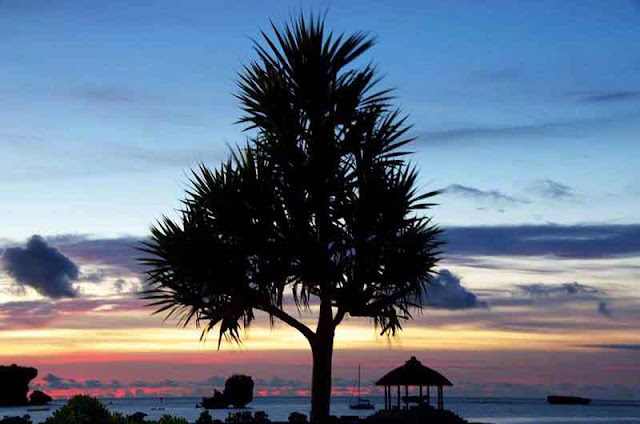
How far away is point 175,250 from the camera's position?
30688 mm

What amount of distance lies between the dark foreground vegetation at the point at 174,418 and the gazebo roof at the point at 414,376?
1.14m

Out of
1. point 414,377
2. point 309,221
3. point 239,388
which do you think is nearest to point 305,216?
point 309,221

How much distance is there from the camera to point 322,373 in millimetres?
30109

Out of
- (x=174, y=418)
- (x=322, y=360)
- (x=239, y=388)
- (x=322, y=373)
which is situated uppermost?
(x=239, y=388)

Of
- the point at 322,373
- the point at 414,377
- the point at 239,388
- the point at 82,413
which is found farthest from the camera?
the point at 239,388

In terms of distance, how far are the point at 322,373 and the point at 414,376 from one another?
38.8 ft

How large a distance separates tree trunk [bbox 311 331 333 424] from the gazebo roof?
11144 mm

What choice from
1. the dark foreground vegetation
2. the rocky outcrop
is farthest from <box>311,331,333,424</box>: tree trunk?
the rocky outcrop

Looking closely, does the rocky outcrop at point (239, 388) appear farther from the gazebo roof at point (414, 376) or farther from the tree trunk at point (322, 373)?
the tree trunk at point (322, 373)

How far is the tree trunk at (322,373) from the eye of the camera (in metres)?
30.1

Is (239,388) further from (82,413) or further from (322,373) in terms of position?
(82,413)

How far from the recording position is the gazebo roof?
134 ft

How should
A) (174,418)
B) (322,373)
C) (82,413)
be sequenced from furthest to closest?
1. (322,373)
2. (82,413)
3. (174,418)

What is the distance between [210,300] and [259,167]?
4.73 metres
